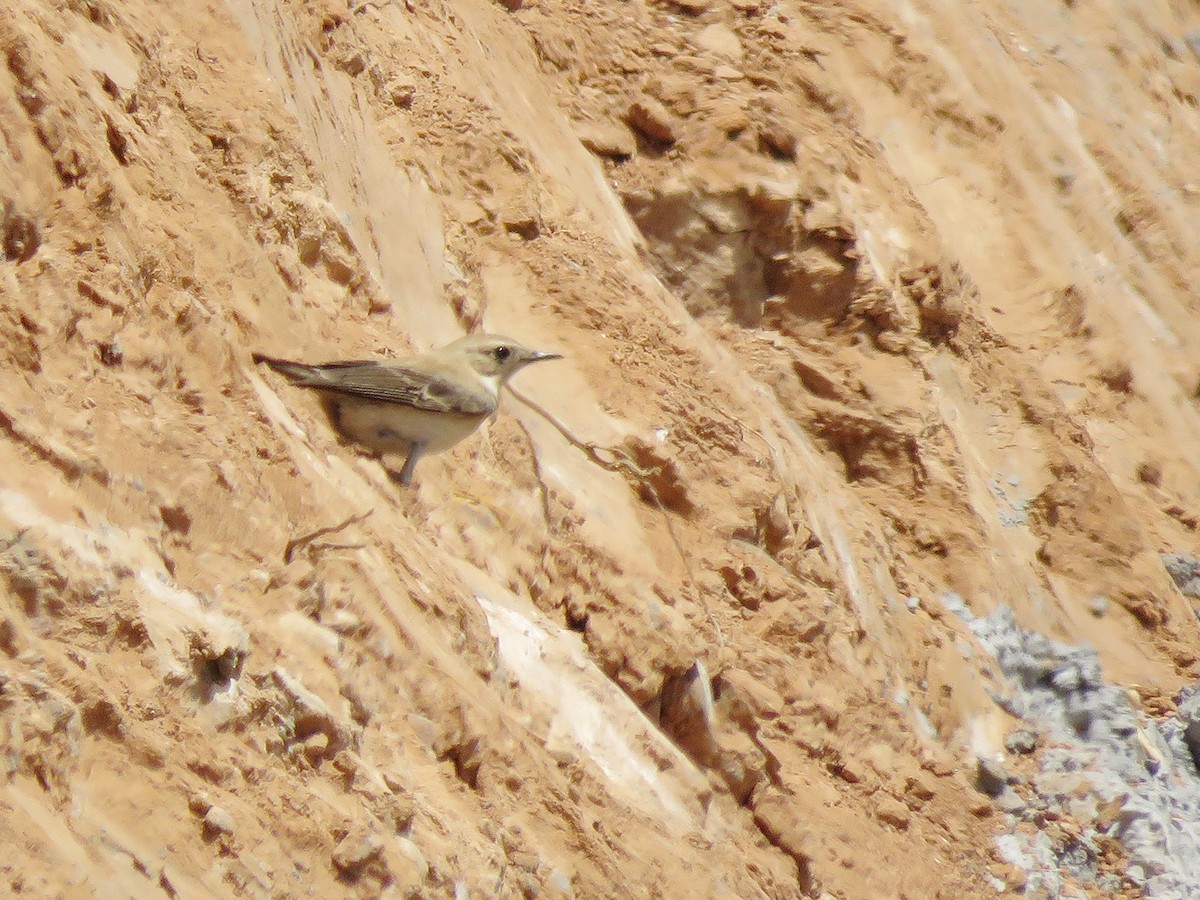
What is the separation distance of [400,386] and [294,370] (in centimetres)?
53

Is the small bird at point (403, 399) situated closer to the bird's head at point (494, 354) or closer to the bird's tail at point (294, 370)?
the bird's tail at point (294, 370)

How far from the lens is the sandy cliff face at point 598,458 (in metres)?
4.43

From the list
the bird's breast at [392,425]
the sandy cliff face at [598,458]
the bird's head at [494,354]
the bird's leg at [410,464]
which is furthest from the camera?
the bird's head at [494,354]

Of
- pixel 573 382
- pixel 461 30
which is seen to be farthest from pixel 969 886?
pixel 461 30

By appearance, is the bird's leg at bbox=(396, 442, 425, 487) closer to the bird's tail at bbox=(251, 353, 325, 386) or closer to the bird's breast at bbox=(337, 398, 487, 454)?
the bird's breast at bbox=(337, 398, 487, 454)

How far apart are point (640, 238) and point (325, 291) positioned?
3.62 m

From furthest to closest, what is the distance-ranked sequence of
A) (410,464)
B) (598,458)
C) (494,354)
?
(598,458) → (494,354) → (410,464)

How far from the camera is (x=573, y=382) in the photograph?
8.51 meters

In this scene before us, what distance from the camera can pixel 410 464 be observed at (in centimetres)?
656

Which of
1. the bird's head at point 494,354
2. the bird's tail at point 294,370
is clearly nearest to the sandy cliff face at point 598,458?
the bird's tail at point 294,370

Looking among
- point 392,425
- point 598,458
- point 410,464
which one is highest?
point 392,425

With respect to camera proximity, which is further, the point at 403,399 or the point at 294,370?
the point at 403,399

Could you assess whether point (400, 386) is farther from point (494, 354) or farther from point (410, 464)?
point (494, 354)

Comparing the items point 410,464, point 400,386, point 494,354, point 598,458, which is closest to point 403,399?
point 400,386
